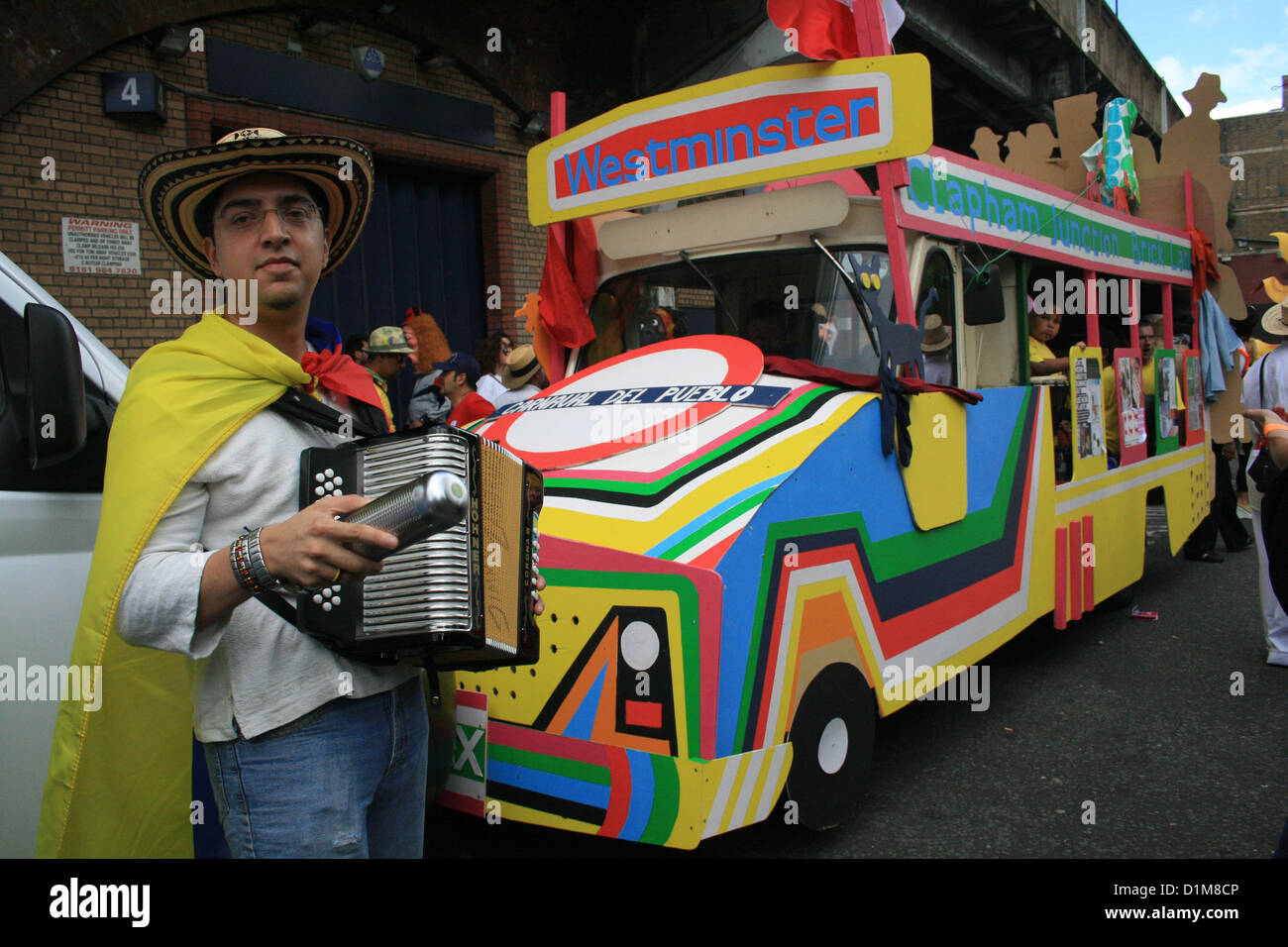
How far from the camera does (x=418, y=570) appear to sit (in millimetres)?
1677

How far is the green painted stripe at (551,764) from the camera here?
288 cm

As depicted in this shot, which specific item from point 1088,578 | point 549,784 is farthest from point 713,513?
point 1088,578

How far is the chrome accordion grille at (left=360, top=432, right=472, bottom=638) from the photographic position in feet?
5.36

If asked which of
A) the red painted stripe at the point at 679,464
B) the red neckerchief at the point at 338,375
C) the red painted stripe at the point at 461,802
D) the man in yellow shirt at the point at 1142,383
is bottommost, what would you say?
the red painted stripe at the point at 461,802

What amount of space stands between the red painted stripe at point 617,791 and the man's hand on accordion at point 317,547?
60.9 inches

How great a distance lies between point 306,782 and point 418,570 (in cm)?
42

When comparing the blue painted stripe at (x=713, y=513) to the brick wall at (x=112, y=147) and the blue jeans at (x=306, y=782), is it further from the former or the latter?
the brick wall at (x=112, y=147)

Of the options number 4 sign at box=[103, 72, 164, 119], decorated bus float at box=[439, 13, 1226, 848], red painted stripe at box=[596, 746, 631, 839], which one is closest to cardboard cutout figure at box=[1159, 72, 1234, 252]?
decorated bus float at box=[439, 13, 1226, 848]

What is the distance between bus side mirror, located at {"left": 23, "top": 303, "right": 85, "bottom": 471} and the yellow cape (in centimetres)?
46

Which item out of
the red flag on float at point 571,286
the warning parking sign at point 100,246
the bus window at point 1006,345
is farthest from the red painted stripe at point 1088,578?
the warning parking sign at point 100,246

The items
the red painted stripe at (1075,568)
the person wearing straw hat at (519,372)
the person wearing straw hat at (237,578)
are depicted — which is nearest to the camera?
the person wearing straw hat at (237,578)

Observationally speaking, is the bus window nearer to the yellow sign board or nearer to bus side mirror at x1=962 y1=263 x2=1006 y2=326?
bus side mirror at x1=962 y1=263 x2=1006 y2=326

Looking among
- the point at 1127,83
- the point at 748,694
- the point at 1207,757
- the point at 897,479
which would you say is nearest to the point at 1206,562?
the point at 1207,757

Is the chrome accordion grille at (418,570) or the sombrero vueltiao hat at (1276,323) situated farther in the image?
the sombrero vueltiao hat at (1276,323)
